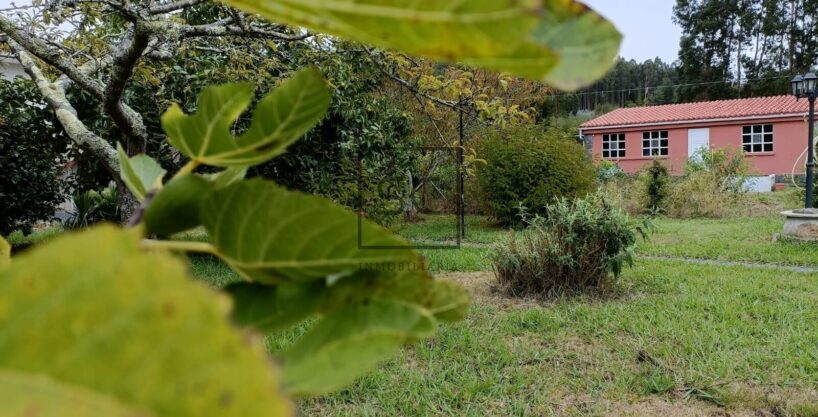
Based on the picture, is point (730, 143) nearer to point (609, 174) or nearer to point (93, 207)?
point (609, 174)

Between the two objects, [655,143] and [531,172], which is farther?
[655,143]

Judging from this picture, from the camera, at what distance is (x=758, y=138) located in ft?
53.9

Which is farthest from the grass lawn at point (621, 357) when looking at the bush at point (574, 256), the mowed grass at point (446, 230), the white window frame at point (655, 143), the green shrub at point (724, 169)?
the white window frame at point (655, 143)

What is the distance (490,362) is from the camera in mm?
3051

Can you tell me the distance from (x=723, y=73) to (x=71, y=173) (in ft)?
96.7

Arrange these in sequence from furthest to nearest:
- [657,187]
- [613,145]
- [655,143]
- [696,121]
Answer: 1. [613,145]
2. [655,143]
3. [696,121]
4. [657,187]

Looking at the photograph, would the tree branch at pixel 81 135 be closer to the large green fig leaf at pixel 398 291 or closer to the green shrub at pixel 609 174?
the large green fig leaf at pixel 398 291

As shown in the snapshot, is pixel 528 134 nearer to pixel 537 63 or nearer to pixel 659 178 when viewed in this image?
pixel 659 178

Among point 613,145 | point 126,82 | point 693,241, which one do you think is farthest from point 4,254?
point 613,145

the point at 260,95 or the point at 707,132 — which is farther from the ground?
the point at 707,132

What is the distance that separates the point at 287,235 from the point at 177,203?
0.23ft

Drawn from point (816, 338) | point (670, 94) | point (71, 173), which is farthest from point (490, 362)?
point (670, 94)

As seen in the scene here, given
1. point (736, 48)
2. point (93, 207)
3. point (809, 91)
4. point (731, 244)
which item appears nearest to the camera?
→ point (731, 244)

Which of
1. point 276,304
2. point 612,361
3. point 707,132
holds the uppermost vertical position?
point 707,132
